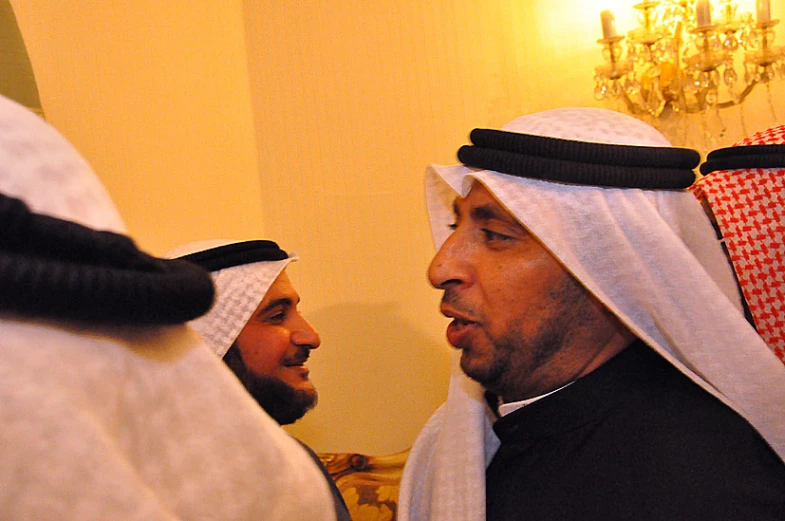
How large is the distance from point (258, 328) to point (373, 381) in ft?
3.43

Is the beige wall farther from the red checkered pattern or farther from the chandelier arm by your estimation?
the red checkered pattern

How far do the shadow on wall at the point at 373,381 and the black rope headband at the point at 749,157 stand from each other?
5.88ft

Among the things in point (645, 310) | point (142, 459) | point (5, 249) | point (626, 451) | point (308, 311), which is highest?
point (5, 249)

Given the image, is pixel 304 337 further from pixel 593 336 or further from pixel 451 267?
pixel 593 336

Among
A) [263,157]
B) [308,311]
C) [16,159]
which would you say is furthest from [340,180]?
[16,159]

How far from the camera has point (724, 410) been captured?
144 cm

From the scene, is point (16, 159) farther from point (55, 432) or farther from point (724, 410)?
point (724, 410)

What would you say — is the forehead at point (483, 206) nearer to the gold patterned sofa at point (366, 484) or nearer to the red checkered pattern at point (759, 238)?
the red checkered pattern at point (759, 238)

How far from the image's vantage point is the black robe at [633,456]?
1302mm

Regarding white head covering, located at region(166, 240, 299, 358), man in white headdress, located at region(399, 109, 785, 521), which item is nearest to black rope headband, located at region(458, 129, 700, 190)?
man in white headdress, located at region(399, 109, 785, 521)

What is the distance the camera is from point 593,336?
1579mm

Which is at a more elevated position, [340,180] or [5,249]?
[5,249]

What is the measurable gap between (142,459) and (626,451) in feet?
3.84

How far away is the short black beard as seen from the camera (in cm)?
235
